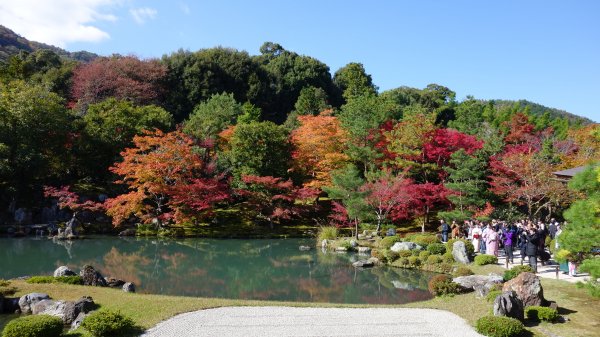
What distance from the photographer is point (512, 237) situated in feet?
52.7

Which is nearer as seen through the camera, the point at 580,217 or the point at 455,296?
the point at 580,217

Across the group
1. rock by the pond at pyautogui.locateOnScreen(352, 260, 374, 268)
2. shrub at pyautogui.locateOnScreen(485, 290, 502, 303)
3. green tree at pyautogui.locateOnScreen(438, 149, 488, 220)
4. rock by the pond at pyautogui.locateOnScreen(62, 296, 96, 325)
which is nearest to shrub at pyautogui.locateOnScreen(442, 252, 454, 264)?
rock by the pond at pyautogui.locateOnScreen(352, 260, 374, 268)

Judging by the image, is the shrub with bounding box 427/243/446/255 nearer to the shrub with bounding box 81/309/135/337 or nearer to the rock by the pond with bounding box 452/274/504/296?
the rock by the pond with bounding box 452/274/504/296

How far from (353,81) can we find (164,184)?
28858 millimetres

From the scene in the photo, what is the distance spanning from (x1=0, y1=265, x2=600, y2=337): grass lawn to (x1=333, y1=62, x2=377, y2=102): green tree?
32.3m

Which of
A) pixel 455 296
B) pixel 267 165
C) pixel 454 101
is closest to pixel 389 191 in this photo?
pixel 267 165

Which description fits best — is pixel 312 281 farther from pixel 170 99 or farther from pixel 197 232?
pixel 170 99

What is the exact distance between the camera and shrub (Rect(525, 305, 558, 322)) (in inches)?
386

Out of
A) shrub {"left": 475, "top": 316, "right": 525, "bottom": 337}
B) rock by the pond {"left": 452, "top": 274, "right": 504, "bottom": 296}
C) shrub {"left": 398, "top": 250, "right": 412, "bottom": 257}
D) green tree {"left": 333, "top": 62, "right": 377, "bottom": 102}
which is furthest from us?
green tree {"left": 333, "top": 62, "right": 377, "bottom": 102}

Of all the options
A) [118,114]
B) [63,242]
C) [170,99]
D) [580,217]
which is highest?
[170,99]

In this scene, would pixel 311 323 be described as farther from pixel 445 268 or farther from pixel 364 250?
pixel 364 250

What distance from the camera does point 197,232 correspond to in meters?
26.7

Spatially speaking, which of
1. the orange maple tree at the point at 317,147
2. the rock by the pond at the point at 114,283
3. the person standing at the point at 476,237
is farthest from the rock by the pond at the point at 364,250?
the rock by the pond at the point at 114,283

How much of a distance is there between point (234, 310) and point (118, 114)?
23.3m
